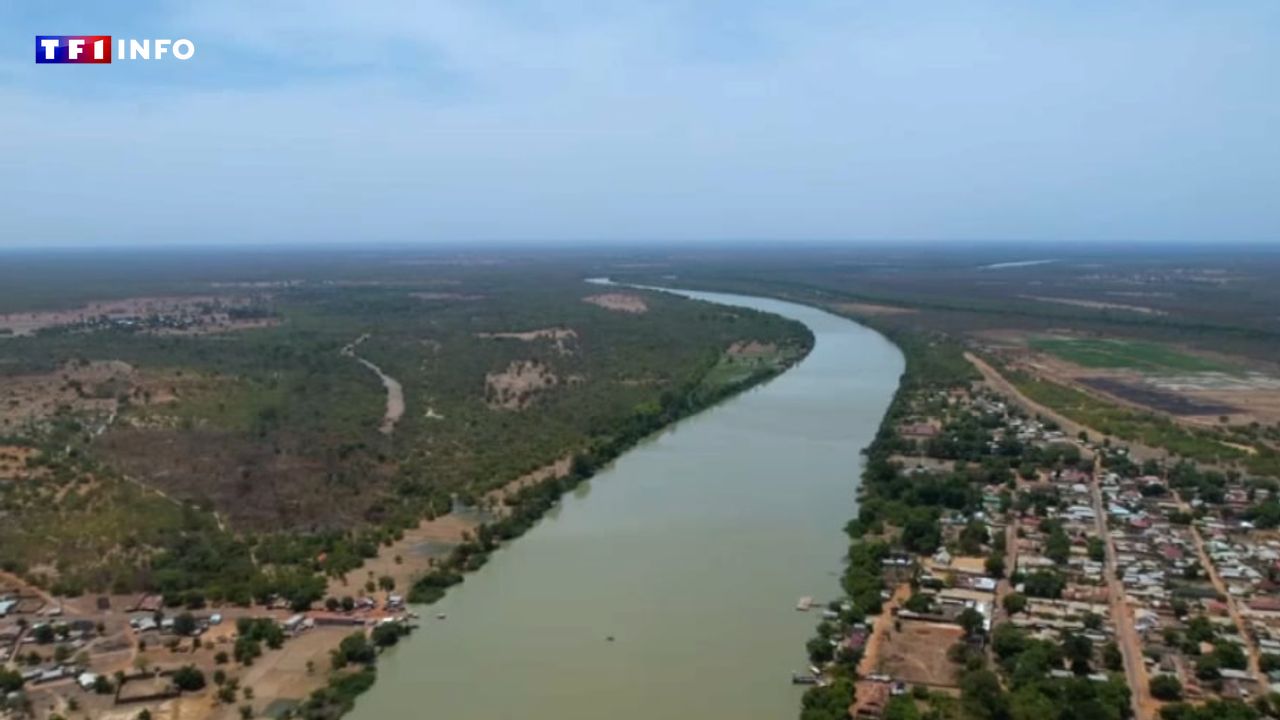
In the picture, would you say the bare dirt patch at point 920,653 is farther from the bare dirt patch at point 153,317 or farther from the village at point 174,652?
the bare dirt patch at point 153,317

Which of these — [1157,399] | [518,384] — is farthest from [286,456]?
[1157,399]

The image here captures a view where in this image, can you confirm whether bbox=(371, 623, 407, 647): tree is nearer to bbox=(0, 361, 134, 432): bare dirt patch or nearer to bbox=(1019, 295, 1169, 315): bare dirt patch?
bbox=(0, 361, 134, 432): bare dirt patch

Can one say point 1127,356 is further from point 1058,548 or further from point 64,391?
point 64,391

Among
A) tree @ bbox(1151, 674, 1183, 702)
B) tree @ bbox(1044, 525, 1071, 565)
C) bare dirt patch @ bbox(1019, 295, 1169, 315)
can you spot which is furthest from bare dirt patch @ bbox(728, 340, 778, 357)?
tree @ bbox(1151, 674, 1183, 702)

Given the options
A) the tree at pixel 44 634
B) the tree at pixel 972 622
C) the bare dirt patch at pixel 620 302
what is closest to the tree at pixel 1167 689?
the tree at pixel 972 622

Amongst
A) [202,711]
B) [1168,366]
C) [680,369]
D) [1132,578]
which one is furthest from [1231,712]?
Result: [1168,366]

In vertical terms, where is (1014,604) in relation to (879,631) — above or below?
above

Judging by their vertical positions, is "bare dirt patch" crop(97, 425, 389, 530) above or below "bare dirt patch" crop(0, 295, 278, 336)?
below
